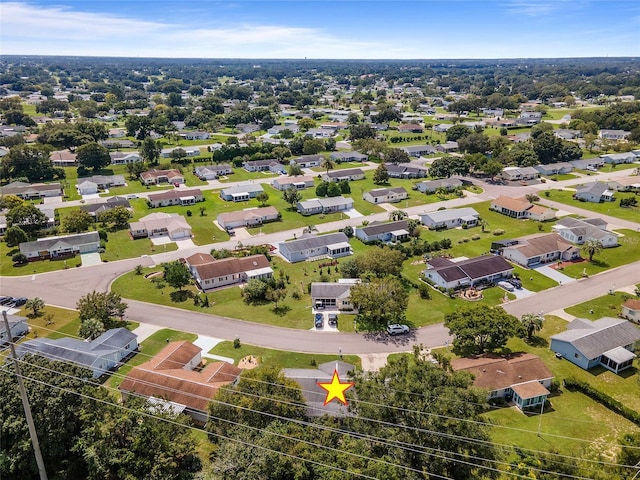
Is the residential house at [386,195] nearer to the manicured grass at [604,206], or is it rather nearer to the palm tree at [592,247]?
the manicured grass at [604,206]

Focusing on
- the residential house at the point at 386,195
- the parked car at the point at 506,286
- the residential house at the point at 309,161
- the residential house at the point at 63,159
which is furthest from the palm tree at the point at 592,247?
the residential house at the point at 63,159

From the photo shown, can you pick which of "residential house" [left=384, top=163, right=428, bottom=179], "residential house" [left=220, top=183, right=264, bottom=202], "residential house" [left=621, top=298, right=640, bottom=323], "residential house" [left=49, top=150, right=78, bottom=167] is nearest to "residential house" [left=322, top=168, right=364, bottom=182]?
"residential house" [left=384, top=163, right=428, bottom=179]

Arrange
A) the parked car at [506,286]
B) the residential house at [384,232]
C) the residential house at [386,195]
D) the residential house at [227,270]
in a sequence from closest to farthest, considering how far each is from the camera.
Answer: the parked car at [506,286] < the residential house at [227,270] < the residential house at [384,232] < the residential house at [386,195]

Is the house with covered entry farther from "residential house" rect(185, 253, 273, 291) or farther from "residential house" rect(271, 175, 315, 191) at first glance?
"residential house" rect(185, 253, 273, 291)

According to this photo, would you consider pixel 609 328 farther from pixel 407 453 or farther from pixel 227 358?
pixel 227 358

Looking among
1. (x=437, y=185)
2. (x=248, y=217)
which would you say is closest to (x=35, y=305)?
(x=248, y=217)

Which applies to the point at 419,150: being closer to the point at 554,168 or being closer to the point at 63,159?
the point at 554,168
